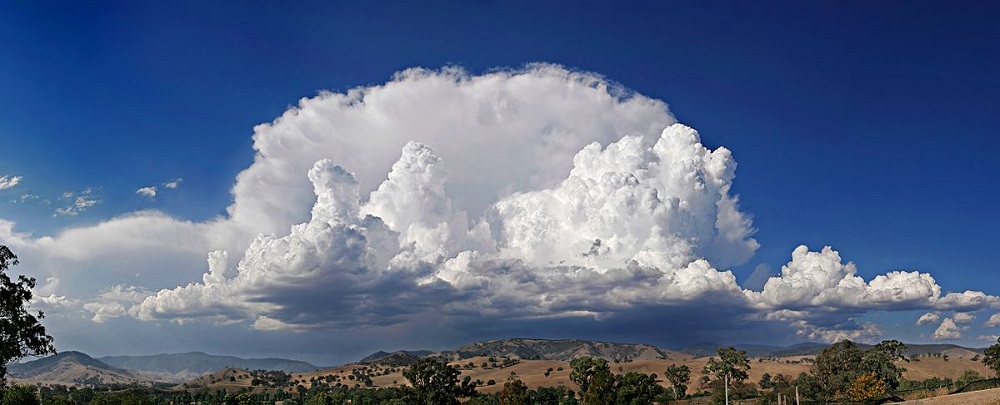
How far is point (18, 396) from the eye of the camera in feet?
263

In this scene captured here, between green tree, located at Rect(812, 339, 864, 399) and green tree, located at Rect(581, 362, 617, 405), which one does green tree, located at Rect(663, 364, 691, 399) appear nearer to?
green tree, located at Rect(812, 339, 864, 399)

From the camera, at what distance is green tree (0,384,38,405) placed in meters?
78.8

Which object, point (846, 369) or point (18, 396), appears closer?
point (18, 396)

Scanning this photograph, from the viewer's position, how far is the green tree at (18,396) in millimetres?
78750

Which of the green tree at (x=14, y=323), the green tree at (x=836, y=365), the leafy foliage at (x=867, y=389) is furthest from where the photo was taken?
the green tree at (x=836, y=365)

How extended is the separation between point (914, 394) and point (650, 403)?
38.9 m

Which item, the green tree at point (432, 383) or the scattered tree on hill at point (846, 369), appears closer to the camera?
the scattered tree on hill at point (846, 369)

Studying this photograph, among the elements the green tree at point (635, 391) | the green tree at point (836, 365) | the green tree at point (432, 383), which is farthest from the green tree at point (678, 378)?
the green tree at point (432, 383)

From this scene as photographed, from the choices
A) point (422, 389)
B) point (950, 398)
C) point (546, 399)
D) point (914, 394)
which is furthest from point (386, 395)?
point (950, 398)

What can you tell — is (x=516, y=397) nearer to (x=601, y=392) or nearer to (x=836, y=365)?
(x=601, y=392)

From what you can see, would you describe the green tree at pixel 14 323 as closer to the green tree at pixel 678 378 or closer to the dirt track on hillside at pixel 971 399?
the dirt track on hillside at pixel 971 399

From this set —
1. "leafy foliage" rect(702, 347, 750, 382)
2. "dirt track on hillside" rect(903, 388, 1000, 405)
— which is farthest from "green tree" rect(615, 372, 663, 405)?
"dirt track on hillside" rect(903, 388, 1000, 405)

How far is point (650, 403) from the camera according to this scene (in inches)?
4641

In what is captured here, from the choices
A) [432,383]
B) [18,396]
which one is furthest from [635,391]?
[18,396]
